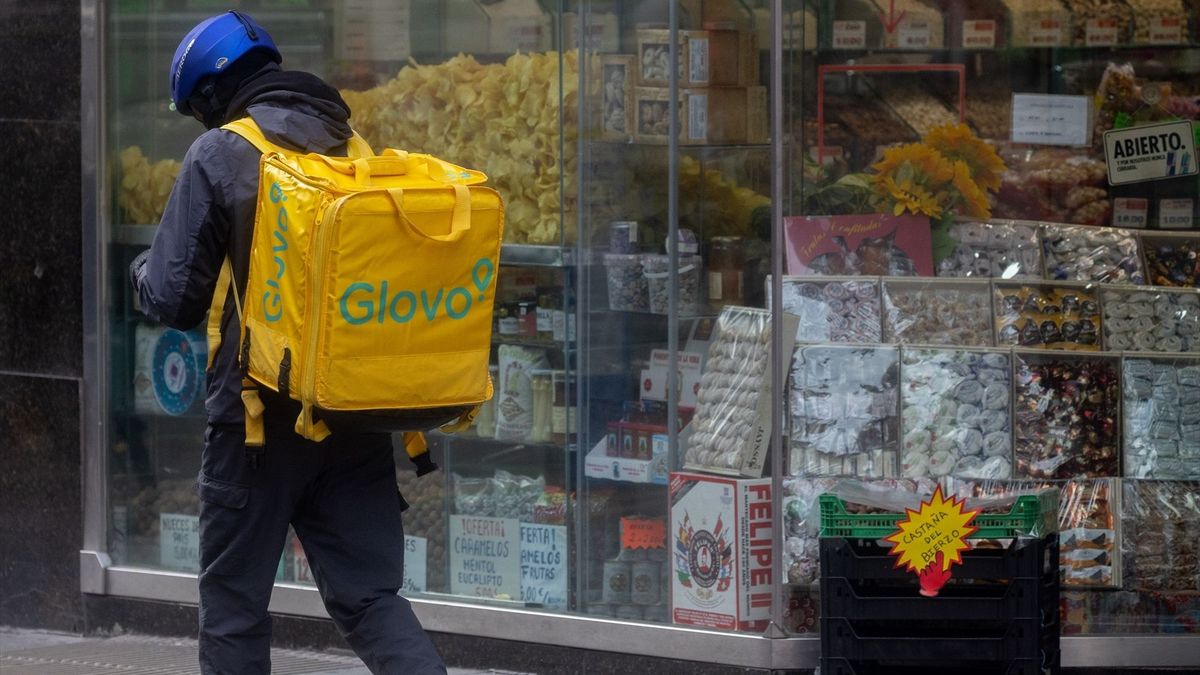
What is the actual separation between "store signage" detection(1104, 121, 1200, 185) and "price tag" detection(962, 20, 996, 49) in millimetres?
457

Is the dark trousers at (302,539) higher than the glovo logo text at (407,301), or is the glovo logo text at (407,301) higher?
the glovo logo text at (407,301)

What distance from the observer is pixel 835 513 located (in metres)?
4.71

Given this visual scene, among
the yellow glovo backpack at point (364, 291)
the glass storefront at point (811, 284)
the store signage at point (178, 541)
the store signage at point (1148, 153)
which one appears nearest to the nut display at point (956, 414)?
the glass storefront at point (811, 284)

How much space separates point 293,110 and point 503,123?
1788 millimetres

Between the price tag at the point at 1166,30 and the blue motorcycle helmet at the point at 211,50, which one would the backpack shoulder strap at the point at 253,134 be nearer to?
the blue motorcycle helmet at the point at 211,50

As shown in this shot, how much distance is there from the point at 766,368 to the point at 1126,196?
1.25 meters

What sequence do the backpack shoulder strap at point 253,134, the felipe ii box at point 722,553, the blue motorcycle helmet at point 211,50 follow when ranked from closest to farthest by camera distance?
the backpack shoulder strap at point 253,134 < the blue motorcycle helmet at point 211,50 < the felipe ii box at point 722,553

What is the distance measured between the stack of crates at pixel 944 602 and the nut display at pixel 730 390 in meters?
0.55

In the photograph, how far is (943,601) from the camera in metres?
4.64

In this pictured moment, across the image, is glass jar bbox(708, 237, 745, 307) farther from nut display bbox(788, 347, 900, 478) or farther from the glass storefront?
nut display bbox(788, 347, 900, 478)

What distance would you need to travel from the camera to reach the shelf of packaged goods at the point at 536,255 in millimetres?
5578

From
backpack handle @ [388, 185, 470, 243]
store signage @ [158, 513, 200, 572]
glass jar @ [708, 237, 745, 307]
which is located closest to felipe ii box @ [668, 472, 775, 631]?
glass jar @ [708, 237, 745, 307]

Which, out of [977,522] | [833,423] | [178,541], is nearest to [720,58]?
[833,423]

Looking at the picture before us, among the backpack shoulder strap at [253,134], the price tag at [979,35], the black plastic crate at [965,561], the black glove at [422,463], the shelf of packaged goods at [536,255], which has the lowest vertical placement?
the black plastic crate at [965,561]
